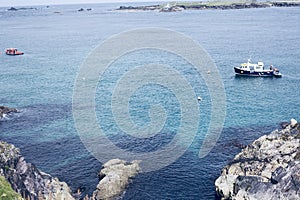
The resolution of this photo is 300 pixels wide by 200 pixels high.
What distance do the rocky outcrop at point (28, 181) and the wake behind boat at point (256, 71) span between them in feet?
266

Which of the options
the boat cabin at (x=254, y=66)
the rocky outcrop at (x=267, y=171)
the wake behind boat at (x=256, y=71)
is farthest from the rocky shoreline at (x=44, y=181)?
the boat cabin at (x=254, y=66)

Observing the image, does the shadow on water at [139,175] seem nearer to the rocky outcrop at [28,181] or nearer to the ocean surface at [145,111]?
the ocean surface at [145,111]

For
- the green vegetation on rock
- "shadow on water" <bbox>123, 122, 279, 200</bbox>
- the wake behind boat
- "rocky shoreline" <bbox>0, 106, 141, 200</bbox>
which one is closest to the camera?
the green vegetation on rock

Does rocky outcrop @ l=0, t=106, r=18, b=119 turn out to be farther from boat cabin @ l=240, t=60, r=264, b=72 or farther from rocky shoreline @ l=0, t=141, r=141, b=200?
boat cabin @ l=240, t=60, r=264, b=72

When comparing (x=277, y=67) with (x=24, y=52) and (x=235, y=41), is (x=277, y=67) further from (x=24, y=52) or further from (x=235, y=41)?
(x=24, y=52)

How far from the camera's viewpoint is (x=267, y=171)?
52875mm

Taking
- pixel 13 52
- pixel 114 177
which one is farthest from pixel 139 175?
pixel 13 52

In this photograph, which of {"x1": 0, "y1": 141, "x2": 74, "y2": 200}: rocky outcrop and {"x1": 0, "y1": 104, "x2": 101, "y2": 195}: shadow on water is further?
{"x1": 0, "y1": 104, "x2": 101, "y2": 195}: shadow on water

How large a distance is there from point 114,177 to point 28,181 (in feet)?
41.0

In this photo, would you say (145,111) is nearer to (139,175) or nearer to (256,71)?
(139,175)

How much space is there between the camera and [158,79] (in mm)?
113562

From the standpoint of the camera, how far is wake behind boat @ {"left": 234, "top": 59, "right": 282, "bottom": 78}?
4756 inches

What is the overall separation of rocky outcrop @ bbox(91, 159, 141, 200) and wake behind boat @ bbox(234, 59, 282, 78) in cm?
6909

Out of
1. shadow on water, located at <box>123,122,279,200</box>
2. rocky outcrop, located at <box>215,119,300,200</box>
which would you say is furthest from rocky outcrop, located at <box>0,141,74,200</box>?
rocky outcrop, located at <box>215,119,300,200</box>
